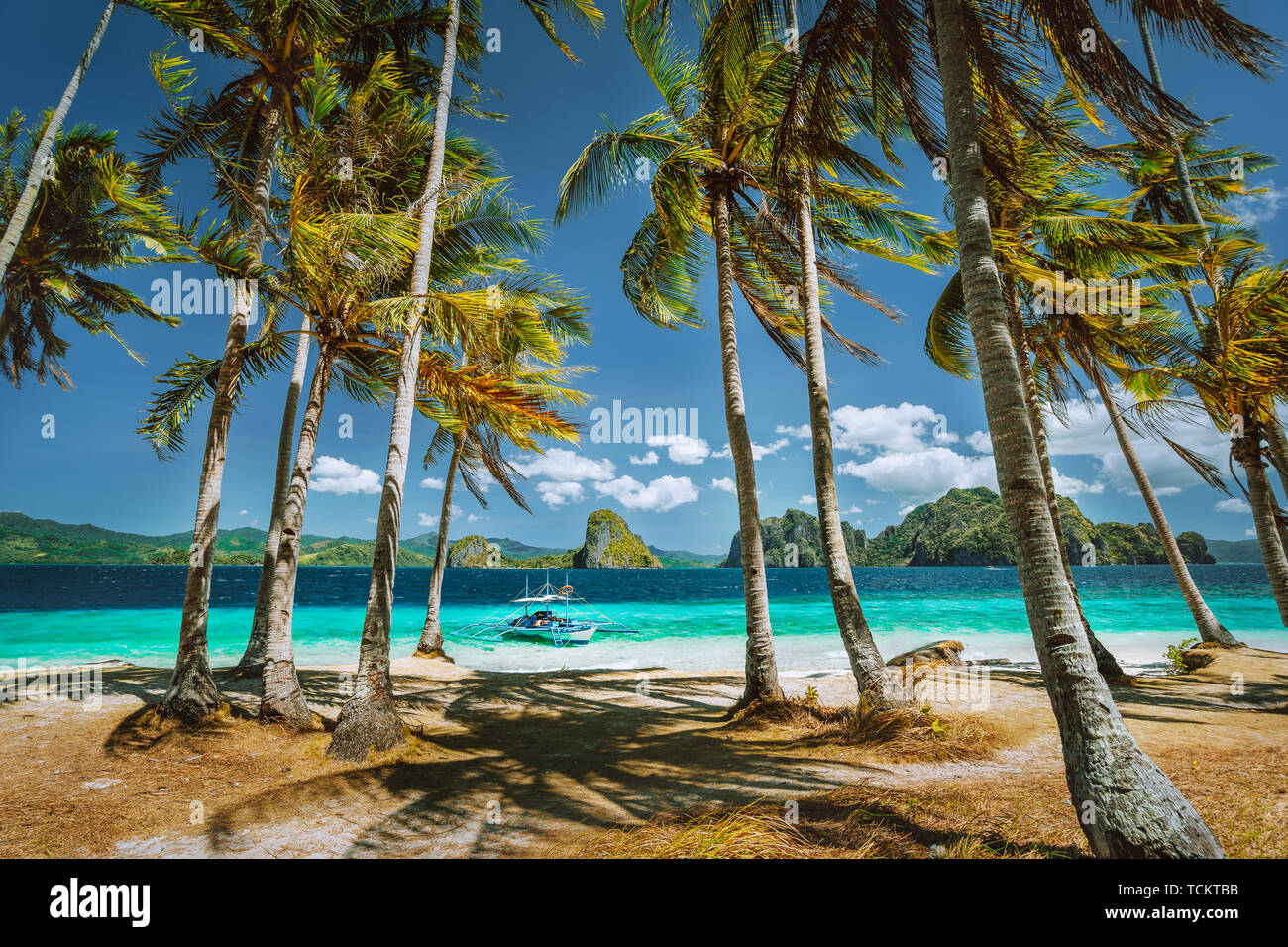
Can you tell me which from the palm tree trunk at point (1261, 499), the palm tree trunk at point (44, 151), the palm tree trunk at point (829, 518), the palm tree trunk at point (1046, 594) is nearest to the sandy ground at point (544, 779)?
the palm tree trunk at point (1046, 594)

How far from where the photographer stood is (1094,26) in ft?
14.0

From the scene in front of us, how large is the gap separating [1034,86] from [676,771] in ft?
28.1

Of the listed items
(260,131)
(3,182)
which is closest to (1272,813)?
(260,131)

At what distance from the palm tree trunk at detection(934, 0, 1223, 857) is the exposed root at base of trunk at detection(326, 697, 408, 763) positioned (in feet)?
20.7

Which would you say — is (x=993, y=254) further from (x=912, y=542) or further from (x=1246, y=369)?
(x=912, y=542)

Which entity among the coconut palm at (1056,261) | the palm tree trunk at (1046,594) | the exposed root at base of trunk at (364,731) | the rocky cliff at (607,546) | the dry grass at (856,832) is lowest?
the rocky cliff at (607,546)

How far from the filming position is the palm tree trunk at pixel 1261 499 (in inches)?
299

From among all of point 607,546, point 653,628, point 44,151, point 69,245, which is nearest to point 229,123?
point 44,151

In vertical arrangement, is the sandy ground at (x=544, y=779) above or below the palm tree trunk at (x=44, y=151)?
below

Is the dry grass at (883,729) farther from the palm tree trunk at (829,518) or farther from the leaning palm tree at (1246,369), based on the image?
the leaning palm tree at (1246,369)

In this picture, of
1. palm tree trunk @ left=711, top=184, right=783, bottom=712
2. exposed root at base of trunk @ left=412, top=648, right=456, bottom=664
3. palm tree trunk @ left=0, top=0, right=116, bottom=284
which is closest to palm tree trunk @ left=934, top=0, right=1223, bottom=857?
palm tree trunk @ left=711, top=184, right=783, bottom=712

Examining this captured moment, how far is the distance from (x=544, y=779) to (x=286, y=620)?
411 cm

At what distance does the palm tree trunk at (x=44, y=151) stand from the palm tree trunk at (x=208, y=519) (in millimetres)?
3278

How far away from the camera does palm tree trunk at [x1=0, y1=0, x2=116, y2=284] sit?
25.1 ft
